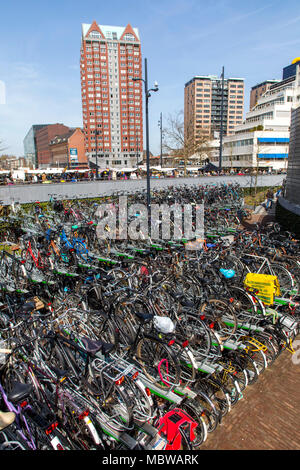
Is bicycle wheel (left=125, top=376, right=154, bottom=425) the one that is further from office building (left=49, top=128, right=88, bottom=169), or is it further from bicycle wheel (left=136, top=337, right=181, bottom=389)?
office building (left=49, top=128, right=88, bottom=169)

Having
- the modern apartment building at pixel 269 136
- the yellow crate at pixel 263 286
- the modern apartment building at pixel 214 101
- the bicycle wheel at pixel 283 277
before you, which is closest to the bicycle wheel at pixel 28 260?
the yellow crate at pixel 263 286

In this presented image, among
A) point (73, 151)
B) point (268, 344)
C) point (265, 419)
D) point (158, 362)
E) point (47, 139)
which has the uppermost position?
point (47, 139)

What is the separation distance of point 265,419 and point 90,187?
16.1m

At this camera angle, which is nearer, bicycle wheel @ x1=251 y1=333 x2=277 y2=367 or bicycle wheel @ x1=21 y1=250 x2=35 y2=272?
bicycle wheel @ x1=251 y1=333 x2=277 y2=367

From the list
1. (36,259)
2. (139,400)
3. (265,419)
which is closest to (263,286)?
(265,419)

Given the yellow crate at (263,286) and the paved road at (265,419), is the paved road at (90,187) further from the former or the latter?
the paved road at (265,419)

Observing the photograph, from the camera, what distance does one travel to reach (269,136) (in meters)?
54.2

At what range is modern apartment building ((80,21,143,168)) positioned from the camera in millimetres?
86438

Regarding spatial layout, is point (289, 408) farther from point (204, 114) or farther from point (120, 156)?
point (204, 114)

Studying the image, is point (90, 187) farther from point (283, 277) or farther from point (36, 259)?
point (283, 277)

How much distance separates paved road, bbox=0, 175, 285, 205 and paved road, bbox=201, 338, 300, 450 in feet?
41.2

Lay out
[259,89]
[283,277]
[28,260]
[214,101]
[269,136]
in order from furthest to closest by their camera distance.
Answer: [259,89]
[214,101]
[269,136]
[28,260]
[283,277]

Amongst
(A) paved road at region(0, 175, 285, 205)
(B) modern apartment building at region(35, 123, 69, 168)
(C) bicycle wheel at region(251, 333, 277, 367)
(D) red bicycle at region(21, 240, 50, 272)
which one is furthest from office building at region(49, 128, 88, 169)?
(C) bicycle wheel at region(251, 333, 277, 367)
